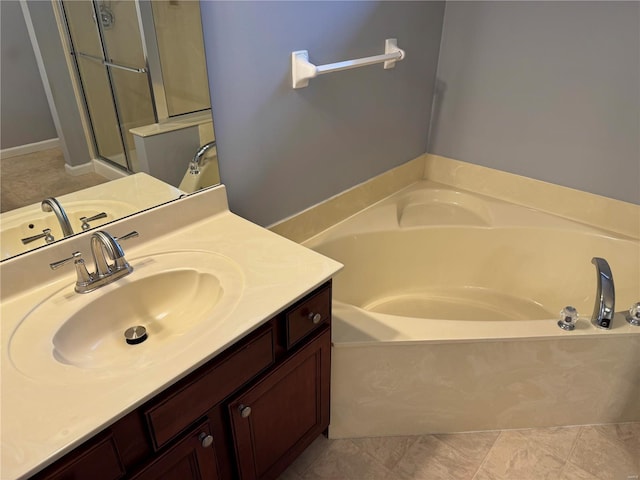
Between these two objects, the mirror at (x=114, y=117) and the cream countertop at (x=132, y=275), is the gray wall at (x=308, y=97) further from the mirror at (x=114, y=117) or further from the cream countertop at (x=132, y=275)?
the cream countertop at (x=132, y=275)

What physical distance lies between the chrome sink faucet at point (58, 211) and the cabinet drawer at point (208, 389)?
20.7 inches

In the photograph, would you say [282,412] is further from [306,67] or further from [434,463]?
[306,67]

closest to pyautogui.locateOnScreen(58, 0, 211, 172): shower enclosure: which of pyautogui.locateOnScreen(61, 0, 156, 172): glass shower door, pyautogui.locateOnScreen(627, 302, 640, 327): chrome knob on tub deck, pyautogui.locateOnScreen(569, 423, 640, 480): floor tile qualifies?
pyautogui.locateOnScreen(61, 0, 156, 172): glass shower door

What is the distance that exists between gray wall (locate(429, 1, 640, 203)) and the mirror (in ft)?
4.24

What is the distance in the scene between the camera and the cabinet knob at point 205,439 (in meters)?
0.99

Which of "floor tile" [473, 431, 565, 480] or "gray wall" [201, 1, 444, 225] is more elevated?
"gray wall" [201, 1, 444, 225]

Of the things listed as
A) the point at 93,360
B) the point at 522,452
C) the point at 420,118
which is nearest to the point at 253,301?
the point at 93,360

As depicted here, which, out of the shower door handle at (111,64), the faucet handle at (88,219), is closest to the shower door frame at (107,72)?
the shower door handle at (111,64)

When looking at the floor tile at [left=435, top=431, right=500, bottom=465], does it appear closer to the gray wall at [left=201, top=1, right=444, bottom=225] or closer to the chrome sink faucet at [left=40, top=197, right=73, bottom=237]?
the gray wall at [left=201, top=1, right=444, bottom=225]

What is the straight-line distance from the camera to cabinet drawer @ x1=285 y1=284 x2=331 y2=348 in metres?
1.12

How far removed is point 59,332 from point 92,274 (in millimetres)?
163

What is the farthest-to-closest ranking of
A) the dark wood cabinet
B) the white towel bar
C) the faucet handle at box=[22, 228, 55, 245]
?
the white towel bar, the faucet handle at box=[22, 228, 55, 245], the dark wood cabinet

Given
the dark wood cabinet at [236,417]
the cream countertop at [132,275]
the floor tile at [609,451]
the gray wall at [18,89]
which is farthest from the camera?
the floor tile at [609,451]

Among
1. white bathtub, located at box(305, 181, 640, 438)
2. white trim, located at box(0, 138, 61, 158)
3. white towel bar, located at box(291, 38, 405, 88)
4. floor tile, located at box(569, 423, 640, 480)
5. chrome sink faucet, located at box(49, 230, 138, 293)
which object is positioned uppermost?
white towel bar, located at box(291, 38, 405, 88)
